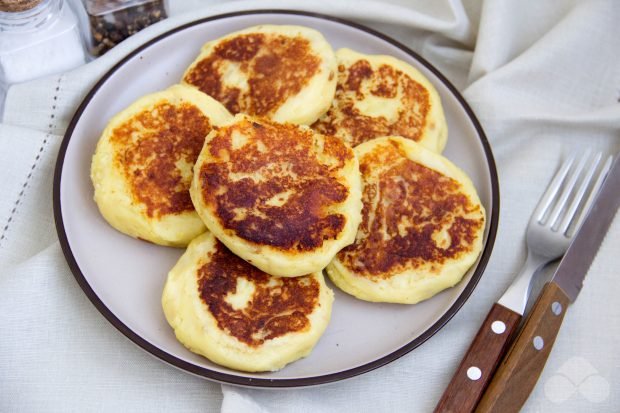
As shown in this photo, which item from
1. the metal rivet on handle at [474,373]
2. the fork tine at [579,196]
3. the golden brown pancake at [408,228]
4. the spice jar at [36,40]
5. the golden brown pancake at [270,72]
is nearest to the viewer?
the metal rivet on handle at [474,373]

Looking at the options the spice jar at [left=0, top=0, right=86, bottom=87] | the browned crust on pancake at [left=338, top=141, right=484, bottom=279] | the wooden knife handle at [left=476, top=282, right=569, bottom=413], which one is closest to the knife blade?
the wooden knife handle at [left=476, top=282, right=569, bottom=413]

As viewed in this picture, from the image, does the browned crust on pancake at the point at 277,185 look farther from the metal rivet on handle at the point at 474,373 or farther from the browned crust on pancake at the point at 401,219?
the metal rivet on handle at the point at 474,373

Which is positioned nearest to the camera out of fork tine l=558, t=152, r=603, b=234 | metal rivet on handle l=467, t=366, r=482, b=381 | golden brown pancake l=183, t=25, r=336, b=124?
metal rivet on handle l=467, t=366, r=482, b=381

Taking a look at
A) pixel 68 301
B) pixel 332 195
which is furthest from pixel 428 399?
pixel 68 301

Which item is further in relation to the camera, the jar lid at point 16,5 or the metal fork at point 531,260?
the jar lid at point 16,5

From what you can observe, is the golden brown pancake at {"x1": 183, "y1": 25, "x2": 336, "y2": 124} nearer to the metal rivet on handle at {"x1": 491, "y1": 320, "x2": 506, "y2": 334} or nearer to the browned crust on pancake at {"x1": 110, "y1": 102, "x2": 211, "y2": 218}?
the browned crust on pancake at {"x1": 110, "y1": 102, "x2": 211, "y2": 218}

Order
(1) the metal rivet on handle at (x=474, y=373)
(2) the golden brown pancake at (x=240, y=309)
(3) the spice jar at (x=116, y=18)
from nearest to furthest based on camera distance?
(2) the golden brown pancake at (x=240, y=309), (1) the metal rivet on handle at (x=474, y=373), (3) the spice jar at (x=116, y=18)

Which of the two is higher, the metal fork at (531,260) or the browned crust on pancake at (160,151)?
the browned crust on pancake at (160,151)

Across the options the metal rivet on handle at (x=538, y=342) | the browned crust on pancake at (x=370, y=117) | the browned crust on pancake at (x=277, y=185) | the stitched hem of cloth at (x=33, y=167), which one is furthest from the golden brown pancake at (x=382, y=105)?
the stitched hem of cloth at (x=33, y=167)
